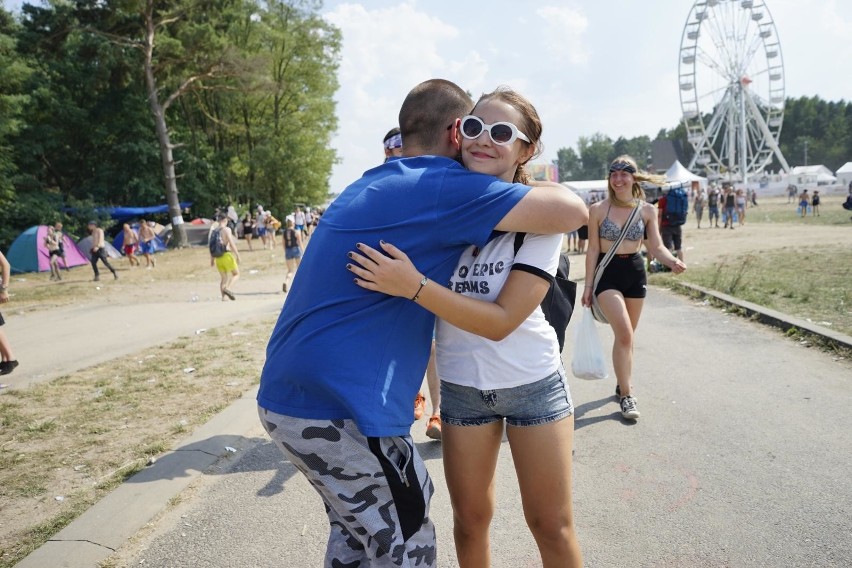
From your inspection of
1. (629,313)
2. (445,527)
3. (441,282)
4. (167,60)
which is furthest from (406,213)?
(167,60)

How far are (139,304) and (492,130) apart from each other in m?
12.9

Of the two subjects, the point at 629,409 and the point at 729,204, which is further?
the point at 729,204

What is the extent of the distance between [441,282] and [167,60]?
3150 centimetres

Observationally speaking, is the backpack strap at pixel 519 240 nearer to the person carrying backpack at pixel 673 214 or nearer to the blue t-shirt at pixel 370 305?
the blue t-shirt at pixel 370 305

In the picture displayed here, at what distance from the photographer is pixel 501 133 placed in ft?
6.40

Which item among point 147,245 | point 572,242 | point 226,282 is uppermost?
point 147,245

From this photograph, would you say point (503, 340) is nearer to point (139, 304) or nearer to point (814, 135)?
point (139, 304)

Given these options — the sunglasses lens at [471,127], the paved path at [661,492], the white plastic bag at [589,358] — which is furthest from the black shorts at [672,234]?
the sunglasses lens at [471,127]

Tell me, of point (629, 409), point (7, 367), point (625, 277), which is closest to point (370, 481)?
point (629, 409)

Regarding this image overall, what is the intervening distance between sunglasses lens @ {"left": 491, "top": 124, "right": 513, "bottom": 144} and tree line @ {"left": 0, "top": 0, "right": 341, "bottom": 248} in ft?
94.2

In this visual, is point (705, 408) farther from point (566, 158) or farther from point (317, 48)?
point (566, 158)

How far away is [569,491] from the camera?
2.04 meters

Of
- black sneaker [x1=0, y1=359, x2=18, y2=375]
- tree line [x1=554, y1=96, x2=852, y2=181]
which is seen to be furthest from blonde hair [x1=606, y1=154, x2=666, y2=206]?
tree line [x1=554, y1=96, x2=852, y2=181]

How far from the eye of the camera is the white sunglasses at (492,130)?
1928 millimetres
